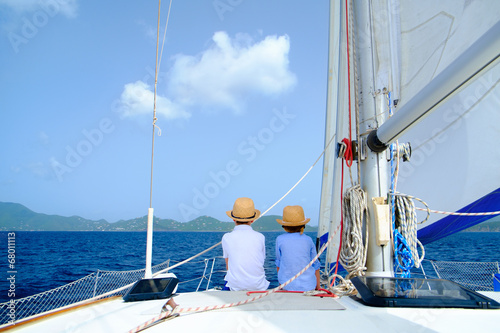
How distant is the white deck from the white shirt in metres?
0.93

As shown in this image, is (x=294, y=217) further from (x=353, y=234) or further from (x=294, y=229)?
(x=353, y=234)

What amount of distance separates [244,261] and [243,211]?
1.74 feet

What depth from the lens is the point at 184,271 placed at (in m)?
16.6

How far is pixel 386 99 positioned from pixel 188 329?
2674mm

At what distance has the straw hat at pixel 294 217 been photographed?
11.9 feet

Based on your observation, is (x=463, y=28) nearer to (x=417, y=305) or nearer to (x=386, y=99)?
(x=386, y=99)

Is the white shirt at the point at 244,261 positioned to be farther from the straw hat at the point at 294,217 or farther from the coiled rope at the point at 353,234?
the coiled rope at the point at 353,234

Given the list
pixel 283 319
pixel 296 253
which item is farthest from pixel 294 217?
pixel 283 319

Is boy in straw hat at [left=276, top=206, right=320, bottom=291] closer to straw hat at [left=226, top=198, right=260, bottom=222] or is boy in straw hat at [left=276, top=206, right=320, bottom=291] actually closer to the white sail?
straw hat at [left=226, top=198, right=260, bottom=222]

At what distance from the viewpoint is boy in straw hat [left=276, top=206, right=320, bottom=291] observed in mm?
3496

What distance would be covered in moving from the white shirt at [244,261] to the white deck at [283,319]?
93 centimetres

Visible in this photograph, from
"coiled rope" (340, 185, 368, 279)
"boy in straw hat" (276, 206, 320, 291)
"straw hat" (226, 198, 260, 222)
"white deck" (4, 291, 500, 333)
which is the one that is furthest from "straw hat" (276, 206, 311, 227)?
"white deck" (4, 291, 500, 333)

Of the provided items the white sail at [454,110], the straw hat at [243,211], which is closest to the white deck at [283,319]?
the straw hat at [243,211]

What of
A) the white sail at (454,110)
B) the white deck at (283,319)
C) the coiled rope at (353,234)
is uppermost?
the white sail at (454,110)
